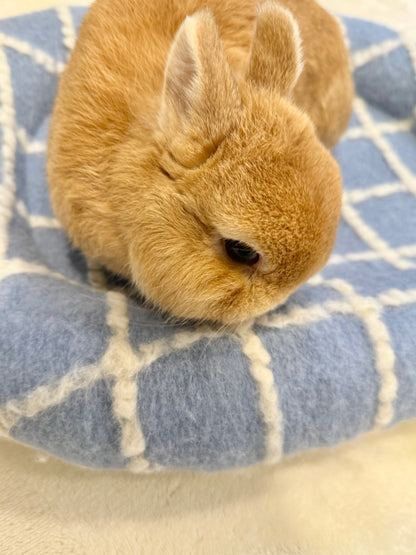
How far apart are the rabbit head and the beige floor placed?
1.53 feet

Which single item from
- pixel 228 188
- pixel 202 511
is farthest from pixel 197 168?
pixel 202 511

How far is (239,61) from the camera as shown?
1.22 m

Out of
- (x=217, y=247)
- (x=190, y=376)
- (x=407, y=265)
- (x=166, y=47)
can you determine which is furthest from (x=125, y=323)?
(x=407, y=265)

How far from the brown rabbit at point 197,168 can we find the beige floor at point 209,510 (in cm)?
45

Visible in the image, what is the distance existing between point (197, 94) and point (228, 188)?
0.17 m

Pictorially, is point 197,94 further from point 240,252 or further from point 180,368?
point 180,368

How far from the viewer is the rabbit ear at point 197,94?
2.74 ft

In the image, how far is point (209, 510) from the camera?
3.70 feet

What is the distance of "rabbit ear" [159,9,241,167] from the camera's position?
0.83 metres

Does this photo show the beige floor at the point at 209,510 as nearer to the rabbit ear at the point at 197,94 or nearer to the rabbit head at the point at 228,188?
Result: the rabbit head at the point at 228,188

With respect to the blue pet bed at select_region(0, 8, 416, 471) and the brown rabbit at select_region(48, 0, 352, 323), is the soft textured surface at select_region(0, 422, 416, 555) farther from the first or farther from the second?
the brown rabbit at select_region(48, 0, 352, 323)

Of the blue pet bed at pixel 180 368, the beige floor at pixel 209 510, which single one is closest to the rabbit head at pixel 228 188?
the blue pet bed at pixel 180 368

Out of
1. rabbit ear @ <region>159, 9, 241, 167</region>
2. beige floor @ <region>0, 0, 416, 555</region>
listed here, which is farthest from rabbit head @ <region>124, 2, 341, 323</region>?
beige floor @ <region>0, 0, 416, 555</region>

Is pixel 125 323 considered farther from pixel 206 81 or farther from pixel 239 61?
pixel 239 61
